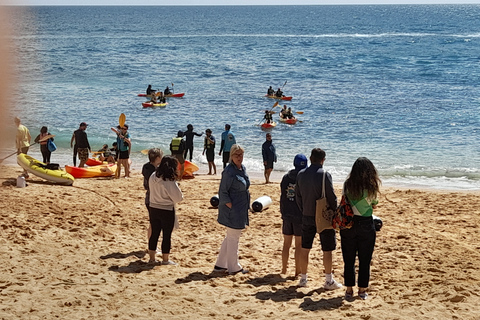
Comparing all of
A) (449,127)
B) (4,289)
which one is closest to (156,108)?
(449,127)

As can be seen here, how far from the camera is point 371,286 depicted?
7.21 metres

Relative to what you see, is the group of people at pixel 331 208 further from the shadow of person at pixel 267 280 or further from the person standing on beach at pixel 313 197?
the shadow of person at pixel 267 280

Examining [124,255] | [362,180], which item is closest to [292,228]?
[362,180]

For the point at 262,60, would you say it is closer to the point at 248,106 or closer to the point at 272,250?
the point at 248,106

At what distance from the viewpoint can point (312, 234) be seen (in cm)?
674

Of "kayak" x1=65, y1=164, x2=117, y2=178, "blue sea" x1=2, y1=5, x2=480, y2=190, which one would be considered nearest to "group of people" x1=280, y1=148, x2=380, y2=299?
"blue sea" x1=2, y1=5, x2=480, y2=190

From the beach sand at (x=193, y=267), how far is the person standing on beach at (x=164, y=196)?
0.52 metres

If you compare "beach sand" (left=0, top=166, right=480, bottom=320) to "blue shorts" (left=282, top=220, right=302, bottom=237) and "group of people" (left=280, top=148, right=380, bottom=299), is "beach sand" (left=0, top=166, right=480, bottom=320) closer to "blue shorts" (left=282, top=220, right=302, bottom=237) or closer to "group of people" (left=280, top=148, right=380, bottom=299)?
"group of people" (left=280, top=148, right=380, bottom=299)

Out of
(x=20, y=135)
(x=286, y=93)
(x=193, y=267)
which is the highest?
(x=286, y=93)

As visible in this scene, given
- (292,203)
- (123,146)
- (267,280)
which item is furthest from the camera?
(123,146)

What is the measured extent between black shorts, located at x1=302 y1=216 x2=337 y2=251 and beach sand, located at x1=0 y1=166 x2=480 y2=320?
1.80ft

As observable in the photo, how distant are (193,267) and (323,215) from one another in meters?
2.28

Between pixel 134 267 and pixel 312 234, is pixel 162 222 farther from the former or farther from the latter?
pixel 312 234

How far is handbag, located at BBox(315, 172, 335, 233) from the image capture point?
635 centimetres
